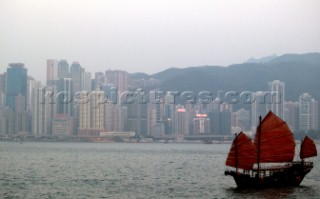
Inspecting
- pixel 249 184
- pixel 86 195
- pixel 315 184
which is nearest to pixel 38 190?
pixel 86 195

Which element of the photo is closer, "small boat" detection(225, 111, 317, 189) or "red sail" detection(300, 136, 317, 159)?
"small boat" detection(225, 111, 317, 189)

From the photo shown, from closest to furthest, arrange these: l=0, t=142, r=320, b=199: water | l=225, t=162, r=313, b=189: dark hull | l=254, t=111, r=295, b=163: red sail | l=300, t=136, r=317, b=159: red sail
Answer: l=0, t=142, r=320, b=199: water
l=225, t=162, r=313, b=189: dark hull
l=254, t=111, r=295, b=163: red sail
l=300, t=136, r=317, b=159: red sail

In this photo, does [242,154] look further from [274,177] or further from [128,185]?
[128,185]

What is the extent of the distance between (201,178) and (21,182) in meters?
16.2

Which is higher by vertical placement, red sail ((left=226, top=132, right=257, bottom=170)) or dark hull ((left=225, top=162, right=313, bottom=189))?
red sail ((left=226, top=132, right=257, bottom=170))

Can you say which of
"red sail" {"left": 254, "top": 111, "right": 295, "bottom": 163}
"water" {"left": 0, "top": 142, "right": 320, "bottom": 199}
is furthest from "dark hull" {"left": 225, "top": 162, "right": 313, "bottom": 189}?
"red sail" {"left": 254, "top": 111, "right": 295, "bottom": 163}

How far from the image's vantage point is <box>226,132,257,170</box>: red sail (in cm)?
4803

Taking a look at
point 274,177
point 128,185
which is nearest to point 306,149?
point 274,177

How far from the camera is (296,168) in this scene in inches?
1972

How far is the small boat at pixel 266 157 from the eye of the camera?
48062 millimetres

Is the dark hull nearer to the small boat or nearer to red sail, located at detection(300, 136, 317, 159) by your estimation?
the small boat

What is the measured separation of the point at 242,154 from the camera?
158 feet

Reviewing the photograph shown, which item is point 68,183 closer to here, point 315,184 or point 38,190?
point 38,190

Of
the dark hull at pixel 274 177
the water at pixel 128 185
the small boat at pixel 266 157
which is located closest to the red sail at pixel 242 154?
the small boat at pixel 266 157
